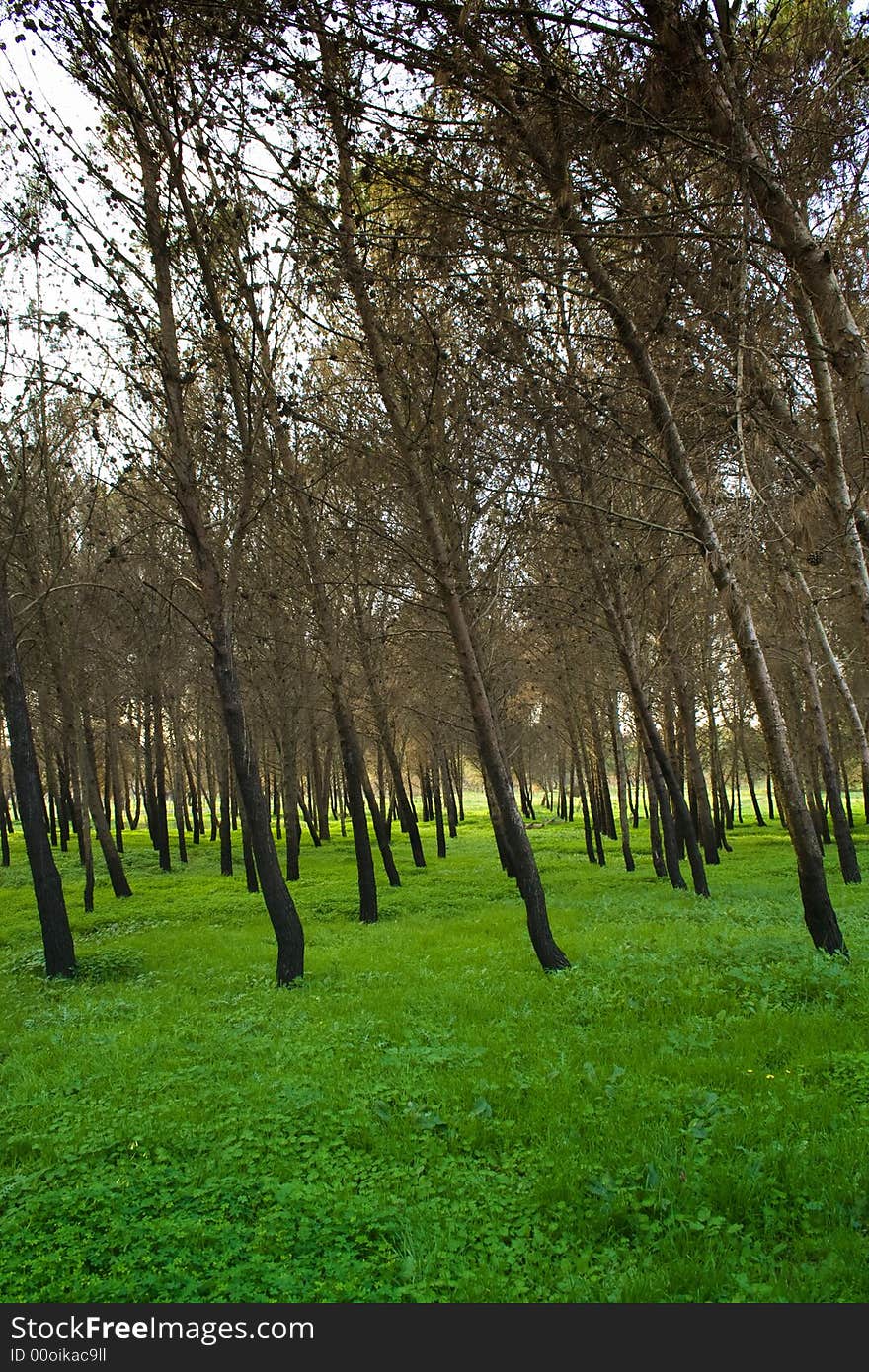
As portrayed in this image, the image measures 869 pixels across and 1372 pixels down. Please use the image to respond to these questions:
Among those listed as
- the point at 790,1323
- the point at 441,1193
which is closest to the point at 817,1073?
the point at 790,1323

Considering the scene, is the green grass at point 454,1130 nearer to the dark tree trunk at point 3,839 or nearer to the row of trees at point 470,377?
the row of trees at point 470,377

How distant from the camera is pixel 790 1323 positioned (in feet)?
10.0

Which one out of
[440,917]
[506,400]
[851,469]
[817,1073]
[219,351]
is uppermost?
[219,351]

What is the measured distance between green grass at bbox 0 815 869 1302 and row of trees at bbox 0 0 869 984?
1.77 metres

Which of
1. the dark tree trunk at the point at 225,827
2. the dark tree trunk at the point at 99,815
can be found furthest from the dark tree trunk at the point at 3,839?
the dark tree trunk at the point at 225,827

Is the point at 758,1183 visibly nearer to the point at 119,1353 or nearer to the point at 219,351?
the point at 119,1353

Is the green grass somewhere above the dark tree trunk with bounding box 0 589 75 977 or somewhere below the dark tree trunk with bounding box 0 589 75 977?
below

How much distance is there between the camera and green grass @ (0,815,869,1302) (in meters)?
3.49

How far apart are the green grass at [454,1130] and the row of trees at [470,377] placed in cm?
177

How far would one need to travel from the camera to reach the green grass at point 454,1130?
137 inches

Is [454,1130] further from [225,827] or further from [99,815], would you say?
[225,827]

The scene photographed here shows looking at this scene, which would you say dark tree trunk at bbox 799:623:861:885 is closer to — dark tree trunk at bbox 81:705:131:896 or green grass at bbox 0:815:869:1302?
green grass at bbox 0:815:869:1302

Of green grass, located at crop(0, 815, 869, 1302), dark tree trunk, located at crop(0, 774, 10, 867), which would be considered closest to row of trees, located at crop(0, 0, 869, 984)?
green grass, located at crop(0, 815, 869, 1302)

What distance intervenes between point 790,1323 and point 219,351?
11389 mm
